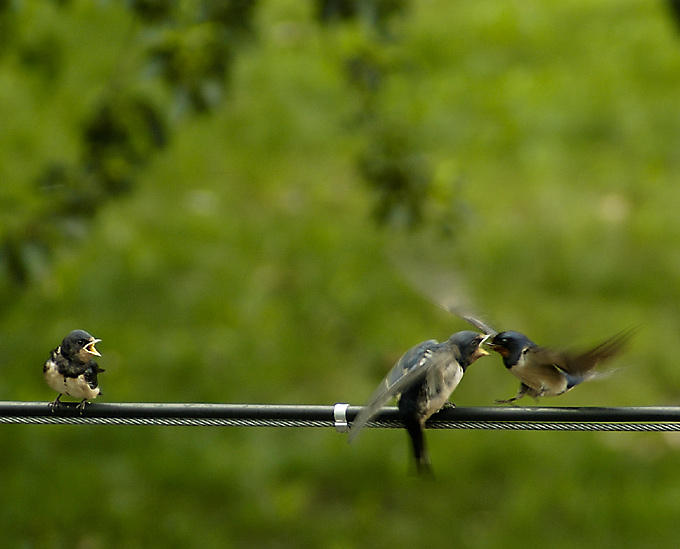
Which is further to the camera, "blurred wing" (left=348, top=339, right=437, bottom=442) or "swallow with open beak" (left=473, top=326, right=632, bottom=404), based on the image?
"swallow with open beak" (left=473, top=326, right=632, bottom=404)

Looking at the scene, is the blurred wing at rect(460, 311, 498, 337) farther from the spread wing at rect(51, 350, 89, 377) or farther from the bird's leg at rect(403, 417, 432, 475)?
the spread wing at rect(51, 350, 89, 377)

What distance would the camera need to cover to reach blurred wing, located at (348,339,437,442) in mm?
2963

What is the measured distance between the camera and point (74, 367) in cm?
388

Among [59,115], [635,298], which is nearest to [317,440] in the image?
[635,298]

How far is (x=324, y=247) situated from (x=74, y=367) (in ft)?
15.6

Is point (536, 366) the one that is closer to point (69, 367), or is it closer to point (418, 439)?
point (418, 439)

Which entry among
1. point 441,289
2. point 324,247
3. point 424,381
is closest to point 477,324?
point 441,289

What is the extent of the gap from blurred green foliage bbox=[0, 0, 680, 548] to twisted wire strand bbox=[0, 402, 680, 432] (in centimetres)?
171

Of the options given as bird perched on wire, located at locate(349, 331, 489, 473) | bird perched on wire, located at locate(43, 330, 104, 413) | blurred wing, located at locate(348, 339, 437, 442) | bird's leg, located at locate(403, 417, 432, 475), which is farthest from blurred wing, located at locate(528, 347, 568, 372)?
bird perched on wire, located at locate(43, 330, 104, 413)

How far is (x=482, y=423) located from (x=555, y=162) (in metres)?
6.68

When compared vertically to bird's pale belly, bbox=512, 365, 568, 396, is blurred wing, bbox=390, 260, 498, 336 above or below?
above

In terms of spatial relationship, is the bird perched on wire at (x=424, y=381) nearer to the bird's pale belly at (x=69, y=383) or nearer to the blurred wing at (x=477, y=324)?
the blurred wing at (x=477, y=324)

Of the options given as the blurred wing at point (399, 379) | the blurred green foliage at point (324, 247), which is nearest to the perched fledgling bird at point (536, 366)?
the blurred wing at point (399, 379)

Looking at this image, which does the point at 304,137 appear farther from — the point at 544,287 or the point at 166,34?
the point at 166,34
